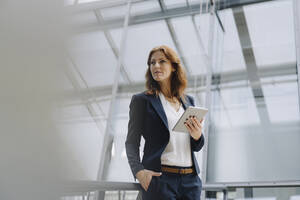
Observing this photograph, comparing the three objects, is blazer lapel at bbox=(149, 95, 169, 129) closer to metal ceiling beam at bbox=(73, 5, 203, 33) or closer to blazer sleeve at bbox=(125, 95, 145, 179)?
blazer sleeve at bbox=(125, 95, 145, 179)

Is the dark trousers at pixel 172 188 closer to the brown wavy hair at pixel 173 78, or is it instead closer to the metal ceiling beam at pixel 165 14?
the brown wavy hair at pixel 173 78

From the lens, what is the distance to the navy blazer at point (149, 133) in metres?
1.66

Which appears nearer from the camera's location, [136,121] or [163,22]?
[136,121]

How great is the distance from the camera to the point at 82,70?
52 cm

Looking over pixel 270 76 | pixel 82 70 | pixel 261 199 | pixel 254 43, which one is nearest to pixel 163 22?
pixel 254 43

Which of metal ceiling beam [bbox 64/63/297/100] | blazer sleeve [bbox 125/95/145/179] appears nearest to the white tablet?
blazer sleeve [bbox 125/95/145/179]

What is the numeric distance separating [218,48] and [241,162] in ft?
5.36

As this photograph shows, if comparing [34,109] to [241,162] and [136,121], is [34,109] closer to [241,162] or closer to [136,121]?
[136,121]

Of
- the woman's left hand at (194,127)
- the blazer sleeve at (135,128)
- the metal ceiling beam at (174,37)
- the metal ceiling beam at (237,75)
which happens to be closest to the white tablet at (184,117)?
the woman's left hand at (194,127)

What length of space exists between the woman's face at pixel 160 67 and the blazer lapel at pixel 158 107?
0.41ft

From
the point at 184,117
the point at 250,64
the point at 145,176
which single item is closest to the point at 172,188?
the point at 145,176

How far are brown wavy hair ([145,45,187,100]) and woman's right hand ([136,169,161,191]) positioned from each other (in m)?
0.49

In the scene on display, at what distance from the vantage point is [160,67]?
74.5 inches

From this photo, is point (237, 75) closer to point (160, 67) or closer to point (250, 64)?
point (250, 64)
